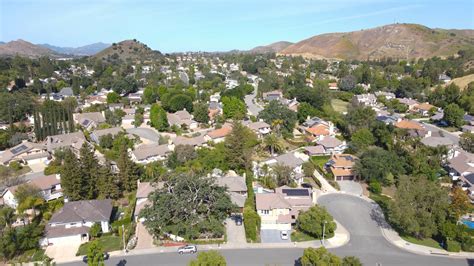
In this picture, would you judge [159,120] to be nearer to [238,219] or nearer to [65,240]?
[238,219]

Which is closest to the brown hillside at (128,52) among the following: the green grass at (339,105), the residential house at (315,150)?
the green grass at (339,105)

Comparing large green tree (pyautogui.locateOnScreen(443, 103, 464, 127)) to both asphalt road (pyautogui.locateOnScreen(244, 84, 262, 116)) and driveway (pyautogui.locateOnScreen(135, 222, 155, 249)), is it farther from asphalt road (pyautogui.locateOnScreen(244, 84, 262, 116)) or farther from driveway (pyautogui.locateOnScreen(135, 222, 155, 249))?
driveway (pyautogui.locateOnScreen(135, 222, 155, 249))

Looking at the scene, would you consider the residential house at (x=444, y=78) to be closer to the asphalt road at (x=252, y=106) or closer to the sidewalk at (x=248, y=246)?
the asphalt road at (x=252, y=106)

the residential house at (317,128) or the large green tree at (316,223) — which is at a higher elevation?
the residential house at (317,128)

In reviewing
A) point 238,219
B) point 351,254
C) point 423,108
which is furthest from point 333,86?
point 351,254

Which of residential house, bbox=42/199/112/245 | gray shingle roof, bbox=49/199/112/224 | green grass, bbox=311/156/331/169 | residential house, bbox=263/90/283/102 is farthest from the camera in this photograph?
residential house, bbox=263/90/283/102

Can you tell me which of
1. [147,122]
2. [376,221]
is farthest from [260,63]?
[376,221]

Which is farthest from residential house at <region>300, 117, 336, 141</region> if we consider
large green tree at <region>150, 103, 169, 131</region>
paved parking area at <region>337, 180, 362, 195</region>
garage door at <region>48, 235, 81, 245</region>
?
garage door at <region>48, 235, 81, 245</region>
